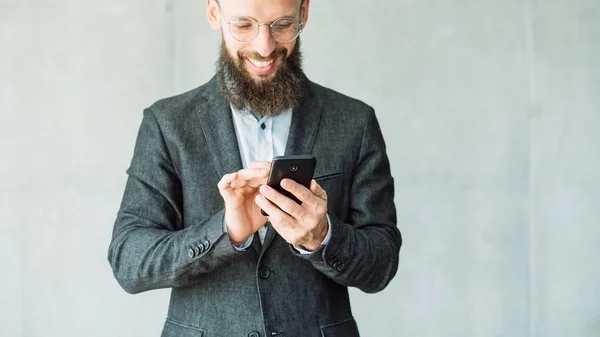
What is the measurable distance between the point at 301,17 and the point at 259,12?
7.9 inches

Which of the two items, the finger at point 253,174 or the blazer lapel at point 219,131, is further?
the blazer lapel at point 219,131

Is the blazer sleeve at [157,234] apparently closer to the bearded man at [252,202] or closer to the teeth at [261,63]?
the bearded man at [252,202]

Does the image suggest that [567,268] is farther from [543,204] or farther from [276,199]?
[276,199]

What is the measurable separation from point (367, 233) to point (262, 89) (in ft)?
1.69

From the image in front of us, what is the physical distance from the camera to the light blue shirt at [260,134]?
2459mm

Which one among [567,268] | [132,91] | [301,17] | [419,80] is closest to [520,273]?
[567,268]

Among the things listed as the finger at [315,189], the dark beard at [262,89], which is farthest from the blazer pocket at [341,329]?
the dark beard at [262,89]

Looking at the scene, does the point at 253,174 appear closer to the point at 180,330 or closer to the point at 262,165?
the point at 262,165

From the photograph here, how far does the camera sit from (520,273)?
4645mm

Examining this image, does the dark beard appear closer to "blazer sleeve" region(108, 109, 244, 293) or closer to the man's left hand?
"blazer sleeve" region(108, 109, 244, 293)

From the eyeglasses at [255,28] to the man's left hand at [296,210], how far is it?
535 mm

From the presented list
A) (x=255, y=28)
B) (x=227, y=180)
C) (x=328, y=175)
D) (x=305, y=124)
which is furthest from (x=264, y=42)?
(x=227, y=180)

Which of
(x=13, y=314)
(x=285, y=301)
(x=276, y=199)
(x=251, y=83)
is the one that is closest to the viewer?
(x=276, y=199)

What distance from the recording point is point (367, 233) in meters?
2.39
